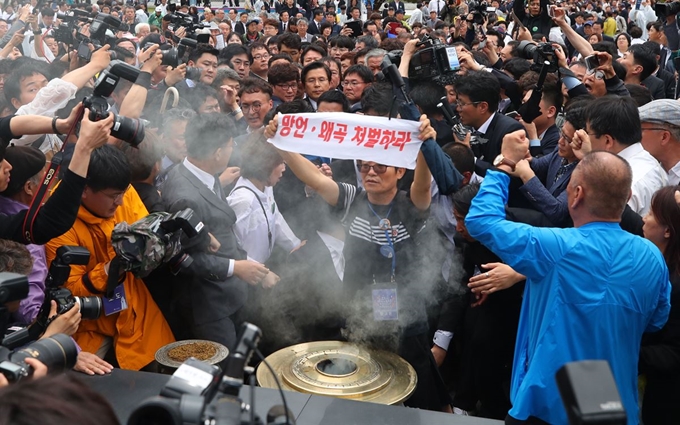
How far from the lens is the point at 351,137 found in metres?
3.38

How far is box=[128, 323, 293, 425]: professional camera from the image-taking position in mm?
1203

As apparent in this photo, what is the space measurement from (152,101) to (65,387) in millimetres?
4526

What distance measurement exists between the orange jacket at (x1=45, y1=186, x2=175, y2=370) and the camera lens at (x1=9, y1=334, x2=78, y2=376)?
1.08m

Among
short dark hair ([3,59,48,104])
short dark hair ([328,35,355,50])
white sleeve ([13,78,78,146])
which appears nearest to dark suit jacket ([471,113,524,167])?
white sleeve ([13,78,78,146])

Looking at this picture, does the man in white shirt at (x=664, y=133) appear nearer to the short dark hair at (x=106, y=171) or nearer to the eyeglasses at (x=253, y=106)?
the short dark hair at (x=106, y=171)

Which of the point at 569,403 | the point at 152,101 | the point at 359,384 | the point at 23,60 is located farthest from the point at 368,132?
the point at 23,60

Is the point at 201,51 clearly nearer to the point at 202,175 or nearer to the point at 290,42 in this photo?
the point at 290,42

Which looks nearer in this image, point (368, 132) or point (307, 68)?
point (368, 132)

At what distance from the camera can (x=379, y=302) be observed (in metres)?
3.21

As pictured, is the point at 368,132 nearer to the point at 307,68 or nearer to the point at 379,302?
the point at 379,302

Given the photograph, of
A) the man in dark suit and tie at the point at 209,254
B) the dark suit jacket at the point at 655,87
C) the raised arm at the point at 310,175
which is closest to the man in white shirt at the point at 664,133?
the raised arm at the point at 310,175

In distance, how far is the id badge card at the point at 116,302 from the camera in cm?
288

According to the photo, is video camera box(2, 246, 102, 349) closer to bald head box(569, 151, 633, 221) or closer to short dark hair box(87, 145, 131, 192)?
short dark hair box(87, 145, 131, 192)

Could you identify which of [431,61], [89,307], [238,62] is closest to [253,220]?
[89,307]
